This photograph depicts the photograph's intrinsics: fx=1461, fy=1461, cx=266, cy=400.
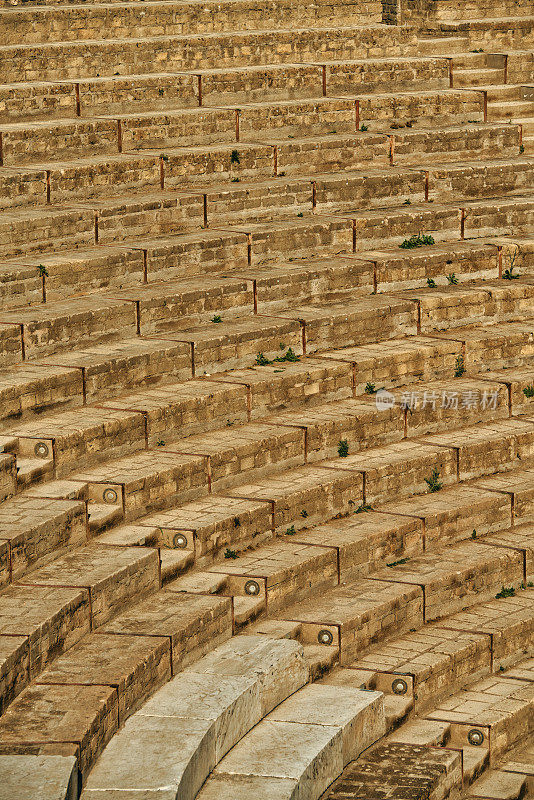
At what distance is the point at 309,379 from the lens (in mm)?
11148

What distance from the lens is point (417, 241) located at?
531 inches

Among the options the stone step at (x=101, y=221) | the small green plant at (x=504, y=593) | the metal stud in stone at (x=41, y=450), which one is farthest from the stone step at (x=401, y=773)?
the stone step at (x=101, y=221)

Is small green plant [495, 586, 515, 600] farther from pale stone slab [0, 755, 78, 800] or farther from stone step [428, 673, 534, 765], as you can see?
pale stone slab [0, 755, 78, 800]

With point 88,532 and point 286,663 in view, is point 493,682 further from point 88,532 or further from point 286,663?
point 88,532

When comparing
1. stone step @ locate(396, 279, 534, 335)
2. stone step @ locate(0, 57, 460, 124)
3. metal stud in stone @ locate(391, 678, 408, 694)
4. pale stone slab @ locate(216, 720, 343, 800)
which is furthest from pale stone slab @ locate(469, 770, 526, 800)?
stone step @ locate(0, 57, 460, 124)

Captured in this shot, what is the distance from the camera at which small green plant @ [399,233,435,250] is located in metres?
13.4

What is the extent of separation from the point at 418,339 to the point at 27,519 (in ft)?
15.6

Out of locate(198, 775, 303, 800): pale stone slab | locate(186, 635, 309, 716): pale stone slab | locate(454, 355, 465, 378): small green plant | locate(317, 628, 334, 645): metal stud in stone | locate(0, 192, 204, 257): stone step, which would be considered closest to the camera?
locate(198, 775, 303, 800): pale stone slab

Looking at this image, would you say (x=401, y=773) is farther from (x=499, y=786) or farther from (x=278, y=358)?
(x=278, y=358)

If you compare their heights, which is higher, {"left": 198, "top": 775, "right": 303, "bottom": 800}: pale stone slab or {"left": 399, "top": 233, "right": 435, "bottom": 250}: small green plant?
{"left": 399, "top": 233, "right": 435, "bottom": 250}: small green plant

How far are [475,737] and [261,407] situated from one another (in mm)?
3158

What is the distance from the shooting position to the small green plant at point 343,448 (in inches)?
428

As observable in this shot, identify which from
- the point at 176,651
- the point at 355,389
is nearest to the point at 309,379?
the point at 355,389

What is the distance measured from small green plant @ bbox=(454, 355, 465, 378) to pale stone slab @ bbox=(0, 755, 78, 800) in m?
6.46
